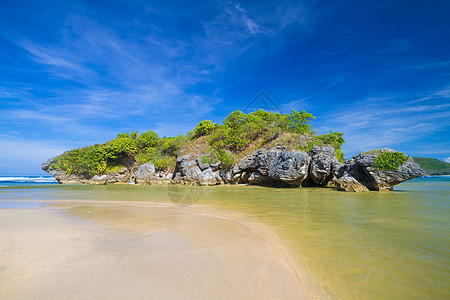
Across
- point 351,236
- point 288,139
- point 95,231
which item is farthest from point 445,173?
point 95,231

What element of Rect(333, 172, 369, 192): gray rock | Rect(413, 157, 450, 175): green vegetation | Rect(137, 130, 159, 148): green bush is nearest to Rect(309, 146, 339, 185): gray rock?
Rect(333, 172, 369, 192): gray rock

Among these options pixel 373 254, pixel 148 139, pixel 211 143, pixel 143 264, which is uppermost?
pixel 148 139

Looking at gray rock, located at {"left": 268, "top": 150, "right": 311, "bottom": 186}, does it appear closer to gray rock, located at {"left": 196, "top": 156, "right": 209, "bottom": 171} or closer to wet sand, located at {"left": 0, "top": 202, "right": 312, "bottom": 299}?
gray rock, located at {"left": 196, "top": 156, "right": 209, "bottom": 171}

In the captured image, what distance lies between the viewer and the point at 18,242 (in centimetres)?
416

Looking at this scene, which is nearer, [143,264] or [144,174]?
[143,264]

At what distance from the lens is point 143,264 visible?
3.17 metres

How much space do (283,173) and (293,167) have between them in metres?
1.16

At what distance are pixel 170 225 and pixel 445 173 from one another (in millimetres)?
93897

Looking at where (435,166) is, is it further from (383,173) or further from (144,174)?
(144,174)

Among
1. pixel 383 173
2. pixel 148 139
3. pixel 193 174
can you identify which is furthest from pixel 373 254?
pixel 148 139

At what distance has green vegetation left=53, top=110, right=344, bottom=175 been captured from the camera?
88.9 ft

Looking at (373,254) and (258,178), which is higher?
(258,178)

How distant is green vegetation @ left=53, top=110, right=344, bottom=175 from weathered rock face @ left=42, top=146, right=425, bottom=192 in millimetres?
1299

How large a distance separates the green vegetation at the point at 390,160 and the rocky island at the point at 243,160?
2.4 inches
